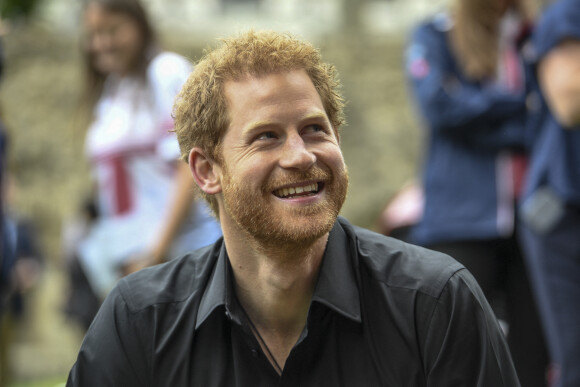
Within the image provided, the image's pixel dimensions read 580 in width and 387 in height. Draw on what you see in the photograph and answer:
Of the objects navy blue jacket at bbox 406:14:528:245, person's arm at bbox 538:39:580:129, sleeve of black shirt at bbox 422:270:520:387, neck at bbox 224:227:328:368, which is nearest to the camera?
sleeve of black shirt at bbox 422:270:520:387

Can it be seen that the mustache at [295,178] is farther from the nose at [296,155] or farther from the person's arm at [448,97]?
the person's arm at [448,97]

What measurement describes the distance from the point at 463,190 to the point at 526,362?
0.77 m

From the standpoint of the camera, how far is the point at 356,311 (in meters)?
2.42

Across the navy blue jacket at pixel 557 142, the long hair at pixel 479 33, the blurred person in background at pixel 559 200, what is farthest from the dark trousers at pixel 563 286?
the long hair at pixel 479 33

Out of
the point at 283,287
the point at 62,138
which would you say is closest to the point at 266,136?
the point at 283,287

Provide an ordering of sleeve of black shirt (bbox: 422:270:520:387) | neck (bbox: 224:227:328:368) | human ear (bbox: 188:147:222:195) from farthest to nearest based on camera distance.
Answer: human ear (bbox: 188:147:222:195), neck (bbox: 224:227:328:368), sleeve of black shirt (bbox: 422:270:520:387)

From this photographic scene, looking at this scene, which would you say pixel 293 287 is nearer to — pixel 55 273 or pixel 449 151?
pixel 449 151

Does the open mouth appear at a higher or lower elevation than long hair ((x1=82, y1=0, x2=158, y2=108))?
lower

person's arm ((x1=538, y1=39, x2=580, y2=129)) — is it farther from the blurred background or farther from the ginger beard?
the blurred background

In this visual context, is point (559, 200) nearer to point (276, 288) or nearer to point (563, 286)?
point (563, 286)

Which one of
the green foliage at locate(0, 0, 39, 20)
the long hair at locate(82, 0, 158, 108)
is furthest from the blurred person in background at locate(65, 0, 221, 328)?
the green foliage at locate(0, 0, 39, 20)

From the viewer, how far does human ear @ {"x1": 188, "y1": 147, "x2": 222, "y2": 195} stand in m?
2.66

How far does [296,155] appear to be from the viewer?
2.42m

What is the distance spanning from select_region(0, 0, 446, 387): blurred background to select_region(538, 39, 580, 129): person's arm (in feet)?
16.7
